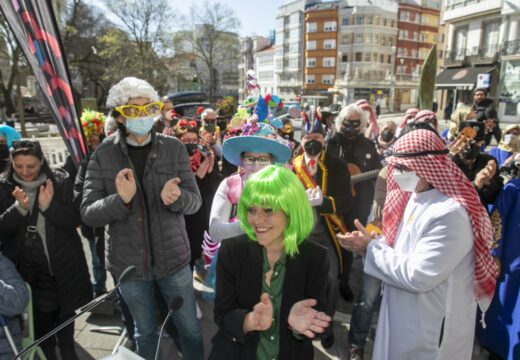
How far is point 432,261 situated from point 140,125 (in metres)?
1.90

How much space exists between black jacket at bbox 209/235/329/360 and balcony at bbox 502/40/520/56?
2934cm

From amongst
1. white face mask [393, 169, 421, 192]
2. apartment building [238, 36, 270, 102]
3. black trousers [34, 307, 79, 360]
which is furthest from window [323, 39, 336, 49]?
black trousers [34, 307, 79, 360]

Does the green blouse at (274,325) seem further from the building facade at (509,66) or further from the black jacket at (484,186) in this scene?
the building facade at (509,66)

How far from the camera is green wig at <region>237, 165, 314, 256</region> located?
5.42 feet

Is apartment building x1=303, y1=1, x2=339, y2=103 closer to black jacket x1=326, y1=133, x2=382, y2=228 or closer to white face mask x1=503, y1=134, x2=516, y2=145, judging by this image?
white face mask x1=503, y1=134, x2=516, y2=145

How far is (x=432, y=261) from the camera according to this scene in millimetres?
1749

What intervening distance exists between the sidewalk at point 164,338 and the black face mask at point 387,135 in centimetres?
265

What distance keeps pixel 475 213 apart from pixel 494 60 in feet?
98.8

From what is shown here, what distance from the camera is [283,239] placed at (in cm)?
174

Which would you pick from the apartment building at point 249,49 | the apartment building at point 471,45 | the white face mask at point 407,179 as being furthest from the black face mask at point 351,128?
the apartment building at point 249,49

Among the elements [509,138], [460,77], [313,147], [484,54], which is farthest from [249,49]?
[313,147]

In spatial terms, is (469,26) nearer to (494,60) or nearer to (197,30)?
(494,60)

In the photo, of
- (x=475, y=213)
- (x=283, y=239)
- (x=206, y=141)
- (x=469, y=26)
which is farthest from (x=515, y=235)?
(x=469, y=26)

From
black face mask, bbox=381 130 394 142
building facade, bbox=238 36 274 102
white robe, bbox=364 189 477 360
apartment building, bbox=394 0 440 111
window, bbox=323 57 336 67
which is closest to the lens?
white robe, bbox=364 189 477 360
